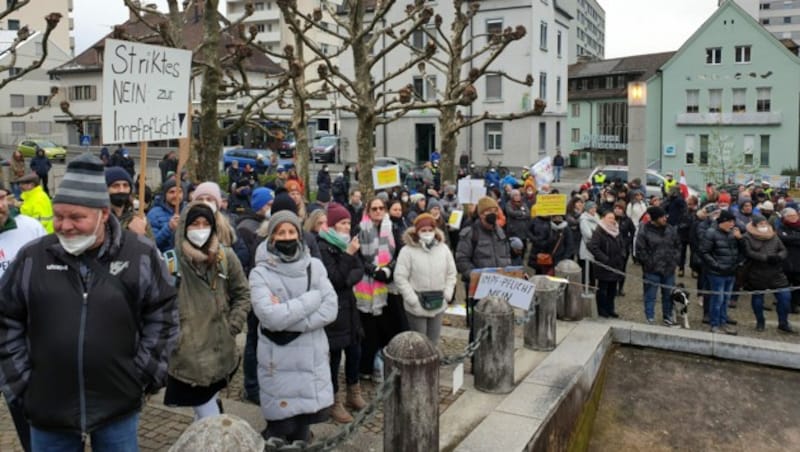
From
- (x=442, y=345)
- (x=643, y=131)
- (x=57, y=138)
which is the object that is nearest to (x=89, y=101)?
(x=57, y=138)

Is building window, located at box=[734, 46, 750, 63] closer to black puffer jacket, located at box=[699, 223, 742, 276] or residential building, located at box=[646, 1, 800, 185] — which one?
residential building, located at box=[646, 1, 800, 185]

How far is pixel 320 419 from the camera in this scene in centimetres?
491

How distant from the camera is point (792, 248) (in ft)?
35.5

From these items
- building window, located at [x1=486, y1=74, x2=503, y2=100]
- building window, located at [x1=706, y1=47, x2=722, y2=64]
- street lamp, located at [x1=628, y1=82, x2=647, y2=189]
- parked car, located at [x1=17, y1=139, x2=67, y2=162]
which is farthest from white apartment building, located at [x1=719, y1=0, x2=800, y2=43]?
street lamp, located at [x1=628, y1=82, x2=647, y2=189]

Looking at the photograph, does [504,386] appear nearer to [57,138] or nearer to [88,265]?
[88,265]

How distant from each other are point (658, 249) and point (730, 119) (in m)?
43.5

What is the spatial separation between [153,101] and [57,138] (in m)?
65.4

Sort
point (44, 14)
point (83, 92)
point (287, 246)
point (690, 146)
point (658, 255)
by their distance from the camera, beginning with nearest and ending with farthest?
point (287, 246) < point (658, 255) < point (690, 146) < point (83, 92) < point (44, 14)

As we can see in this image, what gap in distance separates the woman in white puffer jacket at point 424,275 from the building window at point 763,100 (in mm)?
48159

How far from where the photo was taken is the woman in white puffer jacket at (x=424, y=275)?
6742mm

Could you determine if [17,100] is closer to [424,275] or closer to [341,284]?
[424,275]

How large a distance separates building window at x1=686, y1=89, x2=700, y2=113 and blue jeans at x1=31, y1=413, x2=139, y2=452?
52663mm

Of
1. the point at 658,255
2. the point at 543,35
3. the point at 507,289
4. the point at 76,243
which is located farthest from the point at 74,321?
the point at 543,35

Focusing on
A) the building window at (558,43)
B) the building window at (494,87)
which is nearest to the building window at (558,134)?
the building window at (558,43)
